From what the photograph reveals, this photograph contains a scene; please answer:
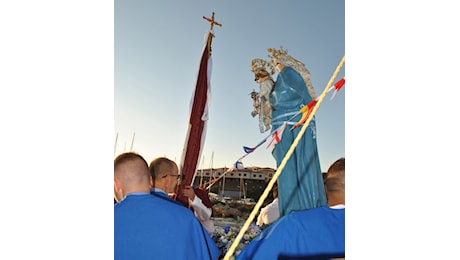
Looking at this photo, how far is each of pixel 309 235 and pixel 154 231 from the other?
49cm

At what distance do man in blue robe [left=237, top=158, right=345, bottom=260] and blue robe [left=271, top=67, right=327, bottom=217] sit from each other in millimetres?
621

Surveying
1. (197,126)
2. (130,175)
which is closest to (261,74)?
(197,126)

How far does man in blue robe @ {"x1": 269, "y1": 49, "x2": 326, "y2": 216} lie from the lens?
1759 millimetres

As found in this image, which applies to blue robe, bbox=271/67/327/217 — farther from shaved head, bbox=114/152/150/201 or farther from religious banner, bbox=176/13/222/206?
shaved head, bbox=114/152/150/201

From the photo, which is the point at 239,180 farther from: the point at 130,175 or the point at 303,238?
the point at 303,238

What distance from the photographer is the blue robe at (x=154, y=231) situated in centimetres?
122

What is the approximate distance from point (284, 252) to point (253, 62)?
1286 mm

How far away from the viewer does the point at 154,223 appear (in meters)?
1.25

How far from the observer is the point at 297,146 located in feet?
5.93

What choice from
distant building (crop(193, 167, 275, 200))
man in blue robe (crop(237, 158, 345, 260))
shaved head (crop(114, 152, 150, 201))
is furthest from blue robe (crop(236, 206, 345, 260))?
distant building (crop(193, 167, 275, 200))

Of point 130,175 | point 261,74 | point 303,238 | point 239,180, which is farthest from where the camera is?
point 239,180
